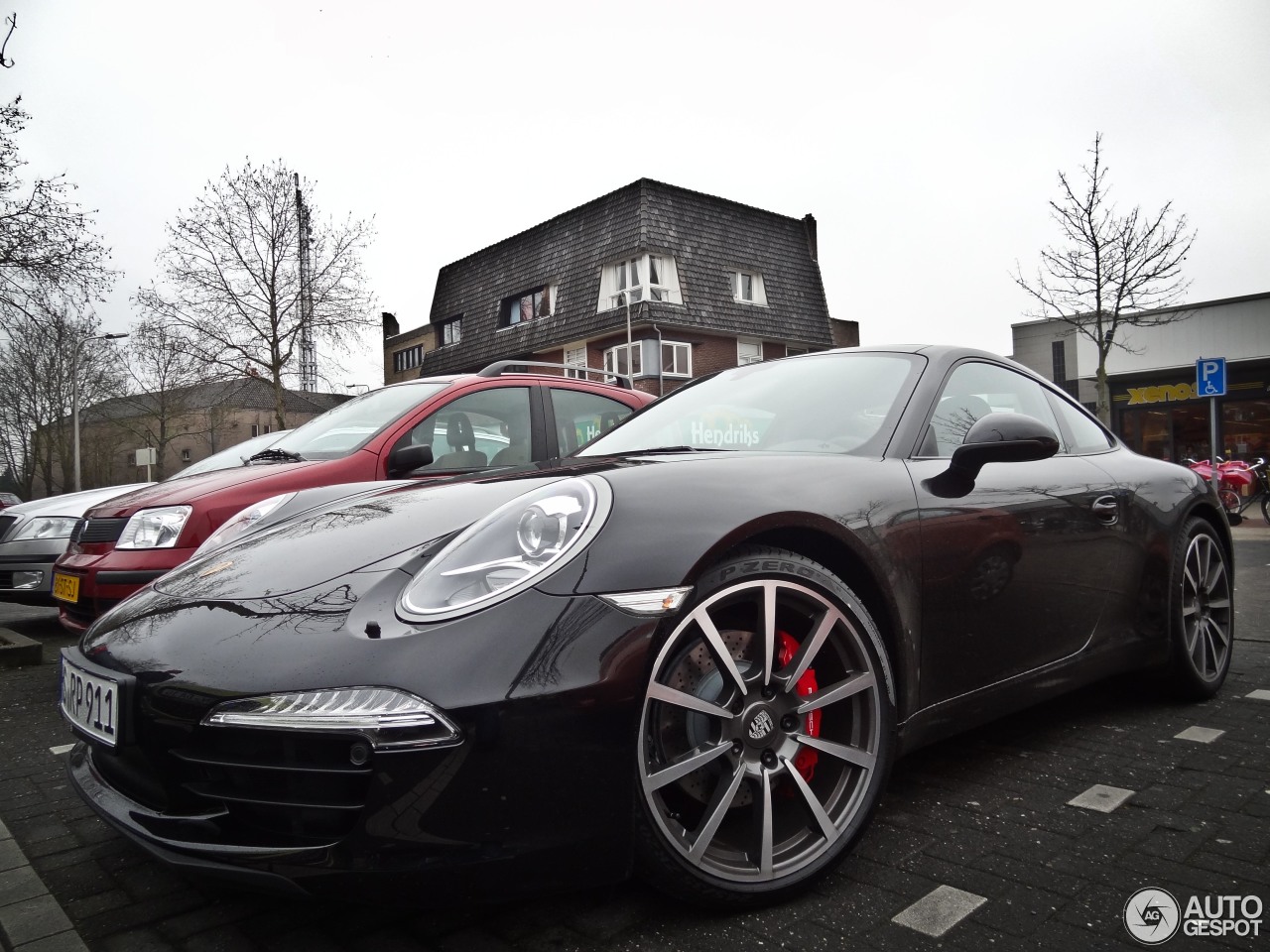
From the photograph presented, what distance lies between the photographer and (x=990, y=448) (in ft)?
7.74

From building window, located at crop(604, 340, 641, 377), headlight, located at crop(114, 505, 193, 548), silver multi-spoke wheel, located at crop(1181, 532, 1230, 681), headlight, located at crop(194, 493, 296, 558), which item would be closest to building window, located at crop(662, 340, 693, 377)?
building window, located at crop(604, 340, 641, 377)

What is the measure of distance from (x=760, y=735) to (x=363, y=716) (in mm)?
817

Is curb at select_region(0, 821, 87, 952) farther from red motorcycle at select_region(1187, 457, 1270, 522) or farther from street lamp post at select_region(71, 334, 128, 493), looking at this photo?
street lamp post at select_region(71, 334, 128, 493)

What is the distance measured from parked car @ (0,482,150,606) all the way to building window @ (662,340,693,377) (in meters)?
23.8

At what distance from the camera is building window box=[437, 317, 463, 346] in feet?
123

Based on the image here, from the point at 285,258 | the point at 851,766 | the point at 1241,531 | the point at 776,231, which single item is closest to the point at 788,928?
the point at 851,766

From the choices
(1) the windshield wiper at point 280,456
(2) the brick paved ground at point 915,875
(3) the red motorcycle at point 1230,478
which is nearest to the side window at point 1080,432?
(2) the brick paved ground at point 915,875

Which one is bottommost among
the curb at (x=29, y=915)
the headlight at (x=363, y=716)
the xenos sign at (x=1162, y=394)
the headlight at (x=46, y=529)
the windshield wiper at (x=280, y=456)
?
the curb at (x=29, y=915)

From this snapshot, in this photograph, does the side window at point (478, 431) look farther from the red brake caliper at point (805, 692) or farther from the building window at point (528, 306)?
the building window at point (528, 306)

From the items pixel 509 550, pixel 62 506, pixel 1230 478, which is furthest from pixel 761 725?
pixel 1230 478

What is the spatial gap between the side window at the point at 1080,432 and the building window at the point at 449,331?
114ft

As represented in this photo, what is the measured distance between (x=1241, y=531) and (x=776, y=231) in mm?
22466

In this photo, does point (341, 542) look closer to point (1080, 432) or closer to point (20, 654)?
point (1080, 432)

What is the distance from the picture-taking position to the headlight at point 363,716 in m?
1.52
